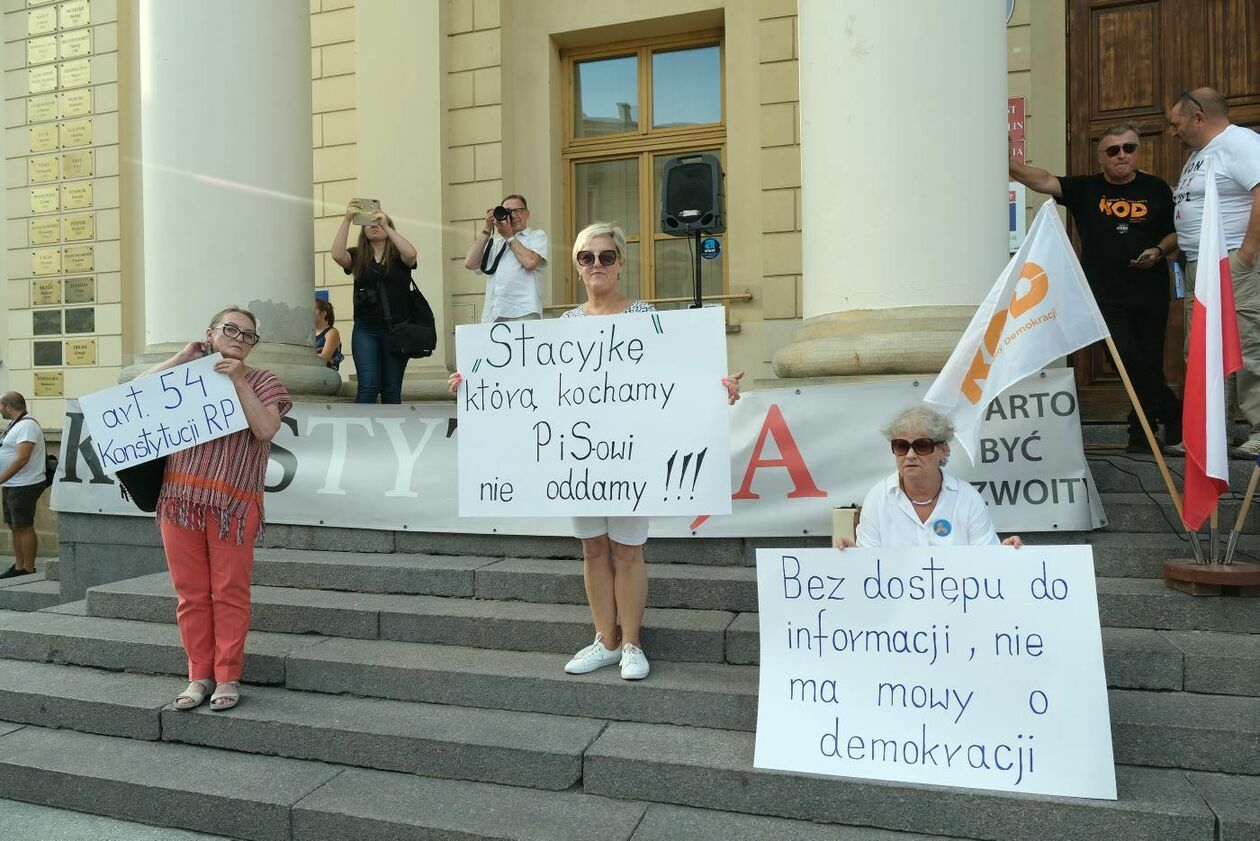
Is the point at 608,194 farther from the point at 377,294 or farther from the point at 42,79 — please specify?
the point at 42,79

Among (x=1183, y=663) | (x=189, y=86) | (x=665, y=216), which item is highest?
(x=189, y=86)

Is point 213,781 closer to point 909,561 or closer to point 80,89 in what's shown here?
point 909,561

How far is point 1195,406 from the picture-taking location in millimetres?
3561

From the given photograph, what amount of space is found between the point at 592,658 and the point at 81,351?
8986mm

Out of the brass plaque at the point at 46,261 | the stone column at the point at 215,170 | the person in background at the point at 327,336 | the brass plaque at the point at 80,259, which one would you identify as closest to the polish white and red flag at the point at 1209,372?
the stone column at the point at 215,170

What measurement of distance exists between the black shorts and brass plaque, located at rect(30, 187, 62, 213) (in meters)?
3.34

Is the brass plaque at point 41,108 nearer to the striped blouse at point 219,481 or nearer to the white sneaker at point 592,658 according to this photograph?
the striped blouse at point 219,481

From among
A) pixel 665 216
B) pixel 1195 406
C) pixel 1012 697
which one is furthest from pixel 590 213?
pixel 1012 697

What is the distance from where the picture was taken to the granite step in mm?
3965

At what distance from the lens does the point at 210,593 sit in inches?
156

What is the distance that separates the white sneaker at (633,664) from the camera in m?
3.65

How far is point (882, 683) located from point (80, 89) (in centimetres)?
1103

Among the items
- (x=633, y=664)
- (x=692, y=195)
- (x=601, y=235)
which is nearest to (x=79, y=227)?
(x=692, y=195)

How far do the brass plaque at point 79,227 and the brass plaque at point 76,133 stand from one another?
0.80m
